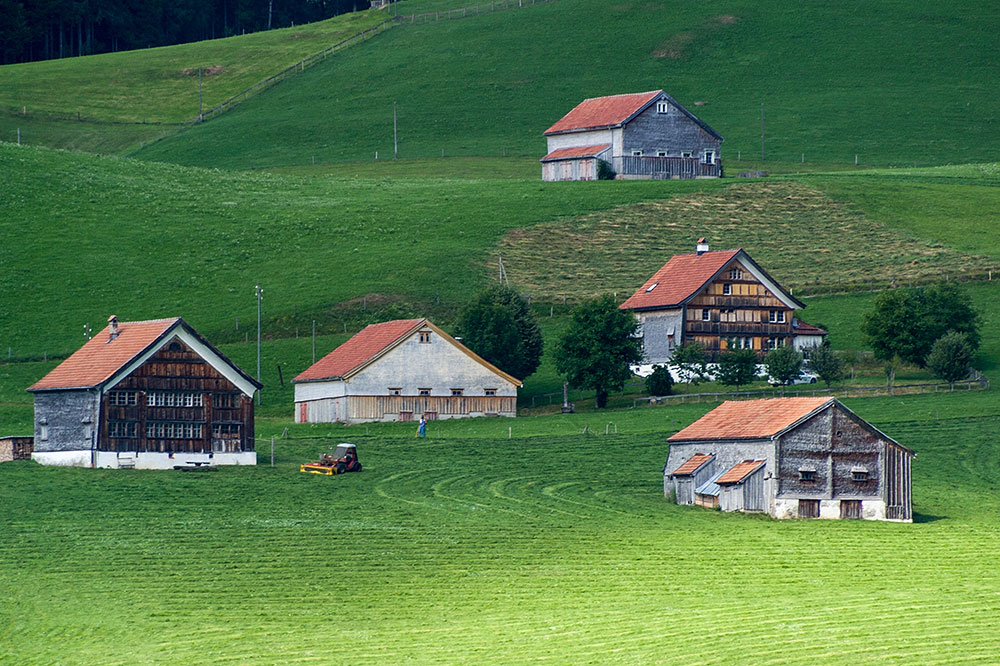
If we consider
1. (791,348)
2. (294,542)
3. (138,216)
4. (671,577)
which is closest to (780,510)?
(671,577)

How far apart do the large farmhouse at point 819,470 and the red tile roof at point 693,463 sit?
1213 millimetres

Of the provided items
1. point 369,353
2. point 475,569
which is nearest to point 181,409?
point 369,353

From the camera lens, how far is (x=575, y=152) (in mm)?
141875

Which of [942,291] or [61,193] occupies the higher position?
[61,193]

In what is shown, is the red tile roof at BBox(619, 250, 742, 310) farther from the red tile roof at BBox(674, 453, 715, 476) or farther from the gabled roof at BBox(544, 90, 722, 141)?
the red tile roof at BBox(674, 453, 715, 476)

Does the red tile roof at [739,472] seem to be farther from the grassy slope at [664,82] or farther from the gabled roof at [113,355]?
the grassy slope at [664,82]

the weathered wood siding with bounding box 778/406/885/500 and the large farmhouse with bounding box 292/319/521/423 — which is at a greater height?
the large farmhouse with bounding box 292/319/521/423

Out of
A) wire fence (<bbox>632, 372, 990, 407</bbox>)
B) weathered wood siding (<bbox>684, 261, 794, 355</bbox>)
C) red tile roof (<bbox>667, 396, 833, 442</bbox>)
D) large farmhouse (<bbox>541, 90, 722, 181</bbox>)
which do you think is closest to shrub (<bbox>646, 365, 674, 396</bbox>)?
wire fence (<bbox>632, 372, 990, 407</bbox>)

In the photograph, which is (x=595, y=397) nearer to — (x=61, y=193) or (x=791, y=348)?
(x=791, y=348)

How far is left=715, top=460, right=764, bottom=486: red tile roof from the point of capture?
205 ft

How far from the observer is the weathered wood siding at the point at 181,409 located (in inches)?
2872

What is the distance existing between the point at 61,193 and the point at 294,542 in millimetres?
80583

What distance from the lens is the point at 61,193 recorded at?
128 meters

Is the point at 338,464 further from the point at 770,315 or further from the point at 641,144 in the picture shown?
the point at 641,144
